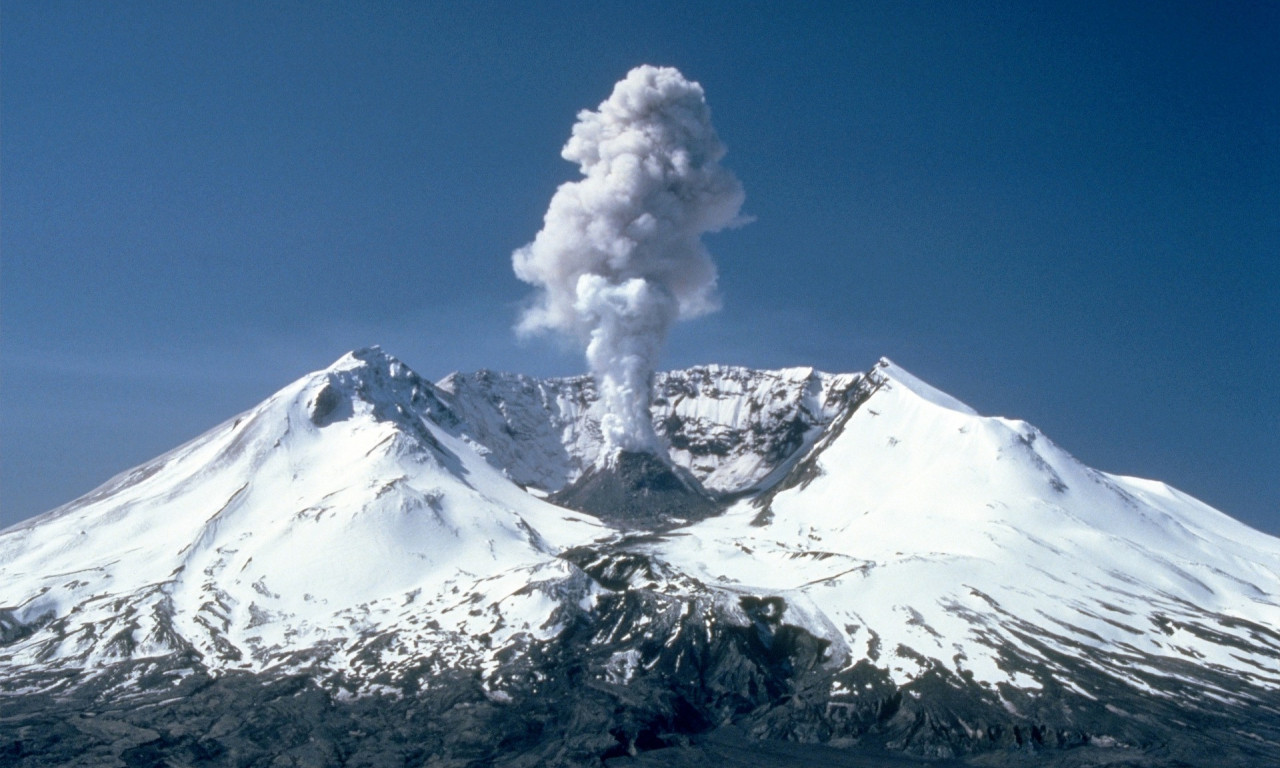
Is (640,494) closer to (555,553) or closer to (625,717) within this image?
(555,553)

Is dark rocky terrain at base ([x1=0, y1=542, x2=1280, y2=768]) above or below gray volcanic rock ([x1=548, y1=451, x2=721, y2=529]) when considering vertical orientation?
below

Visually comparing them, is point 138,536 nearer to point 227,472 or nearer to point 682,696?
point 227,472

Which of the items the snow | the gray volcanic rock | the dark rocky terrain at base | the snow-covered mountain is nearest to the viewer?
the dark rocky terrain at base

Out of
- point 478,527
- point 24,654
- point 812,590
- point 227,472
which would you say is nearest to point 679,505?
point 478,527

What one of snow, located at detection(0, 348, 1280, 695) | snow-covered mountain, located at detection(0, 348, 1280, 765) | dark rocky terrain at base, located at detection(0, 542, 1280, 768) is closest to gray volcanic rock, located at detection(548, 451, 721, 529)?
snow-covered mountain, located at detection(0, 348, 1280, 765)

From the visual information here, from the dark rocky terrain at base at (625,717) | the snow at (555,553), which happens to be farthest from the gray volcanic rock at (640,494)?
the dark rocky terrain at base at (625,717)

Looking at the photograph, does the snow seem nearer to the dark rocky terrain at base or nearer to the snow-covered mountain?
the snow-covered mountain
